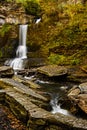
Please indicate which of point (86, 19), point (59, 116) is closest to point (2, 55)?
point (86, 19)

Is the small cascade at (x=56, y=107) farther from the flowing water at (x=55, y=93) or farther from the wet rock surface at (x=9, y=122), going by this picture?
the wet rock surface at (x=9, y=122)

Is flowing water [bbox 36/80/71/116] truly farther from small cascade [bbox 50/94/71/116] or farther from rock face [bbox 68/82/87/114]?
rock face [bbox 68/82/87/114]

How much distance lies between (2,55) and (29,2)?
18.9 feet

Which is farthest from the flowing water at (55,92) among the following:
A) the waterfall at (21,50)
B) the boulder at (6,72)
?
the waterfall at (21,50)

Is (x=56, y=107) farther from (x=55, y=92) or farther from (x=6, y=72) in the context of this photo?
(x=6, y=72)

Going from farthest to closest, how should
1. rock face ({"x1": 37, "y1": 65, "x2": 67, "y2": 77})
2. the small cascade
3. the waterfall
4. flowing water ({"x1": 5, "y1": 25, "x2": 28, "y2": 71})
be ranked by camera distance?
1. the waterfall
2. flowing water ({"x1": 5, "y1": 25, "x2": 28, "y2": 71})
3. rock face ({"x1": 37, "y1": 65, "x2": 67, "y2": 77})
4. the small cascade

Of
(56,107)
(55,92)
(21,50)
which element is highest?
(21,50)

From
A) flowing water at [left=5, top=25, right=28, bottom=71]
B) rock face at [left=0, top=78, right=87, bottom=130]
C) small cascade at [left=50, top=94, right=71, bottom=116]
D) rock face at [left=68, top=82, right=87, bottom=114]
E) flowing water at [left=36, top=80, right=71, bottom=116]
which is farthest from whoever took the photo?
flowing water at [left=5, top=25, right=28, bottom=71]

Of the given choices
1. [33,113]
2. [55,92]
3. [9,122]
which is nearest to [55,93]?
[55,92]

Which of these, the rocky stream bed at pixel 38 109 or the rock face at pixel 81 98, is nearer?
the rocky stream bed at pixel 38 109

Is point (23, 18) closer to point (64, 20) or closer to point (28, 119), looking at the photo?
point (64, 20)

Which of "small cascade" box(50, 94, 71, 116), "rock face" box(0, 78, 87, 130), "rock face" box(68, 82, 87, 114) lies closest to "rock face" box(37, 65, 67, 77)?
"small cascade" box(50, 94, 71, 116)

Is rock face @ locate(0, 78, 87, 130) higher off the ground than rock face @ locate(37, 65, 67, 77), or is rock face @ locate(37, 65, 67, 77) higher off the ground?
rock face @ locate(0, 78, 87, 130)

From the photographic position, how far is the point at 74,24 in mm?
19406
